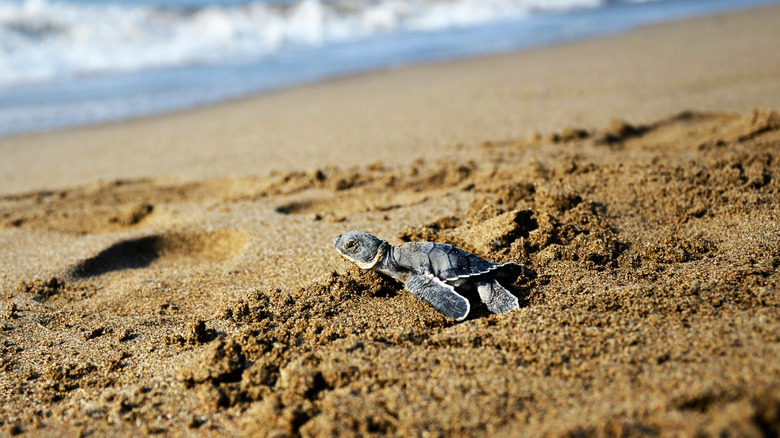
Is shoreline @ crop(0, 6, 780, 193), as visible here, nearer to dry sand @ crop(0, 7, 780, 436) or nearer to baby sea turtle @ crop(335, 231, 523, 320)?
dry sand @ crop(0, 7, 780, 436)

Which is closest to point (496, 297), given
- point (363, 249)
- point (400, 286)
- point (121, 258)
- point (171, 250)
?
point (400, 286)

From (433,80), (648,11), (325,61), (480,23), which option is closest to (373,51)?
(325,61)

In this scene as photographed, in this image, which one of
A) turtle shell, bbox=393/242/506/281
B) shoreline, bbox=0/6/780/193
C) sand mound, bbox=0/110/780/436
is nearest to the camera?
sand mound, bbox=0/110/780/436

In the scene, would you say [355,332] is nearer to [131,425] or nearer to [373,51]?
[131,425]

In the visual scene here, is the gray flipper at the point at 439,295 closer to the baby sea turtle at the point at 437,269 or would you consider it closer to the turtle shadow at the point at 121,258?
the baby sea turtle at the point at 437,269

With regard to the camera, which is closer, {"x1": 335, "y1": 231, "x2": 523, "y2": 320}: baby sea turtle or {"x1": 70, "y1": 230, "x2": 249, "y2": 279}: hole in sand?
{"x1": 335, "y1": 231, "x2": 523, "y2": 320}: baby sea turtle

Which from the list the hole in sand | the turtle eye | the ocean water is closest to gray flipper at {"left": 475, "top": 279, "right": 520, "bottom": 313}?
the turtle eye
